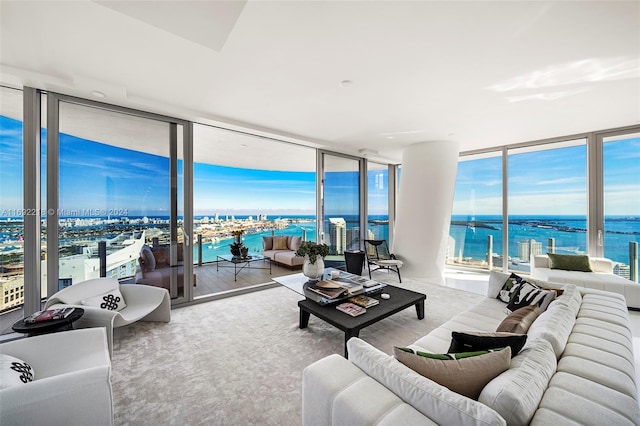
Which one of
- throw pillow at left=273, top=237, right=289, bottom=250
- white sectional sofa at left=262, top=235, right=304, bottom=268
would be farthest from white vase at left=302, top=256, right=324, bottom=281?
throw pillow at left=273, top=237, right=289, bottom=250

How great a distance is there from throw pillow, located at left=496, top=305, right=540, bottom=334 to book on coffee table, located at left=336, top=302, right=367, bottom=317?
1089mm

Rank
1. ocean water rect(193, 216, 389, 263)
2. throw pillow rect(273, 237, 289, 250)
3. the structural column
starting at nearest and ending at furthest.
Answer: the structural column
ocean water rect(193, 216, 389, 263)
throw pillow rect(273, 237, 289, 250)

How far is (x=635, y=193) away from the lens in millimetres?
3791

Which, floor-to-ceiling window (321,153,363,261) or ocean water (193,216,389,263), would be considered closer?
floor-to-ceiling window (321,153,363,261)

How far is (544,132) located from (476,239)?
244 cm

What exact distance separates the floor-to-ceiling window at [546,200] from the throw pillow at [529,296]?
3238 millimetres

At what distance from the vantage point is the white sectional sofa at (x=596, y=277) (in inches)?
126

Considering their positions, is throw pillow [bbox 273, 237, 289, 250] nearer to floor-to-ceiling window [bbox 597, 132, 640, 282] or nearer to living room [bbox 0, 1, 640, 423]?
living room [bbox 0, 1, 640, 423]

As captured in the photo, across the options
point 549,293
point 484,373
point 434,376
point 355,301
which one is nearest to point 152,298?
point 355,301

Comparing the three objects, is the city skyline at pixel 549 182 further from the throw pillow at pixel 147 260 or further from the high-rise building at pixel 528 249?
the throw pillow at pixel 147 260

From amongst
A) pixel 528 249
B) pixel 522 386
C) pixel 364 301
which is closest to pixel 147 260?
pixel 364 301

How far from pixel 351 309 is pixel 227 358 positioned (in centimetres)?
123

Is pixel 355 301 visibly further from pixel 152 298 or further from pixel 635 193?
pixel 635 193

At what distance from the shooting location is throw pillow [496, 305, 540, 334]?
60.9 inches
